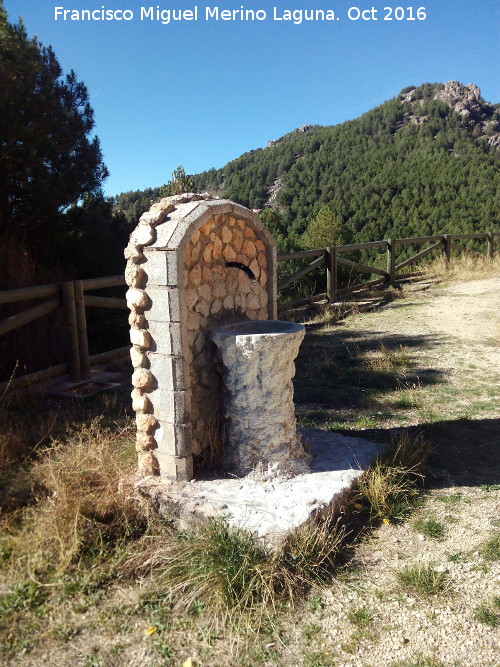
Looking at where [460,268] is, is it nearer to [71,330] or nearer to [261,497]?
[71,330]

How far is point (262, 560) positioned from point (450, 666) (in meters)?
0.98

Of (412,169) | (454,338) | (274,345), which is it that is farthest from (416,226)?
(274,345)

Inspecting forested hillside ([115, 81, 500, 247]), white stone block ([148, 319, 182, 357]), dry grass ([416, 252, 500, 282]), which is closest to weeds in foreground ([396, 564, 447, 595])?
white stone block ([148, 319, 182, 357])

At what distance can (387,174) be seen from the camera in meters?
34.8

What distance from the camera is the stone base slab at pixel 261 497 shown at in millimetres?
3086

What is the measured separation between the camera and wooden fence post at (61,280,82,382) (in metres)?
6.08

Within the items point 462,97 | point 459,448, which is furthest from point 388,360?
point 462,97

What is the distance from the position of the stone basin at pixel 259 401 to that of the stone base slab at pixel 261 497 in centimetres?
12

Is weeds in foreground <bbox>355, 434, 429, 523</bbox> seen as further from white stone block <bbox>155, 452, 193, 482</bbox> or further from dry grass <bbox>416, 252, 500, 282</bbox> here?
dry grass <bbox>416, 252, 500, 282</bbox>

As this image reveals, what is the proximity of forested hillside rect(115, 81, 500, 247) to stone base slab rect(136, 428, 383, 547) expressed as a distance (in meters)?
11.9

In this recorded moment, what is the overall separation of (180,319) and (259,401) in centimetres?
77

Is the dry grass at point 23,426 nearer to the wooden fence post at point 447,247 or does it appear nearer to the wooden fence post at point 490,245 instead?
the wooden fence post at point 447,247

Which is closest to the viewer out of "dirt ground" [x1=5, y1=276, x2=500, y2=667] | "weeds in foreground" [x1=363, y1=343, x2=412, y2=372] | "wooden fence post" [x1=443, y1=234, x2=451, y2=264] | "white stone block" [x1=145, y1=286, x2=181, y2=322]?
"dirt ground" [x1=5, y1=276, x2=500, y2=667]

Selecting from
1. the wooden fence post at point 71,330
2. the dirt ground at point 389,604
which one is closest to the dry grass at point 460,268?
the dirt ground at point 389,604
